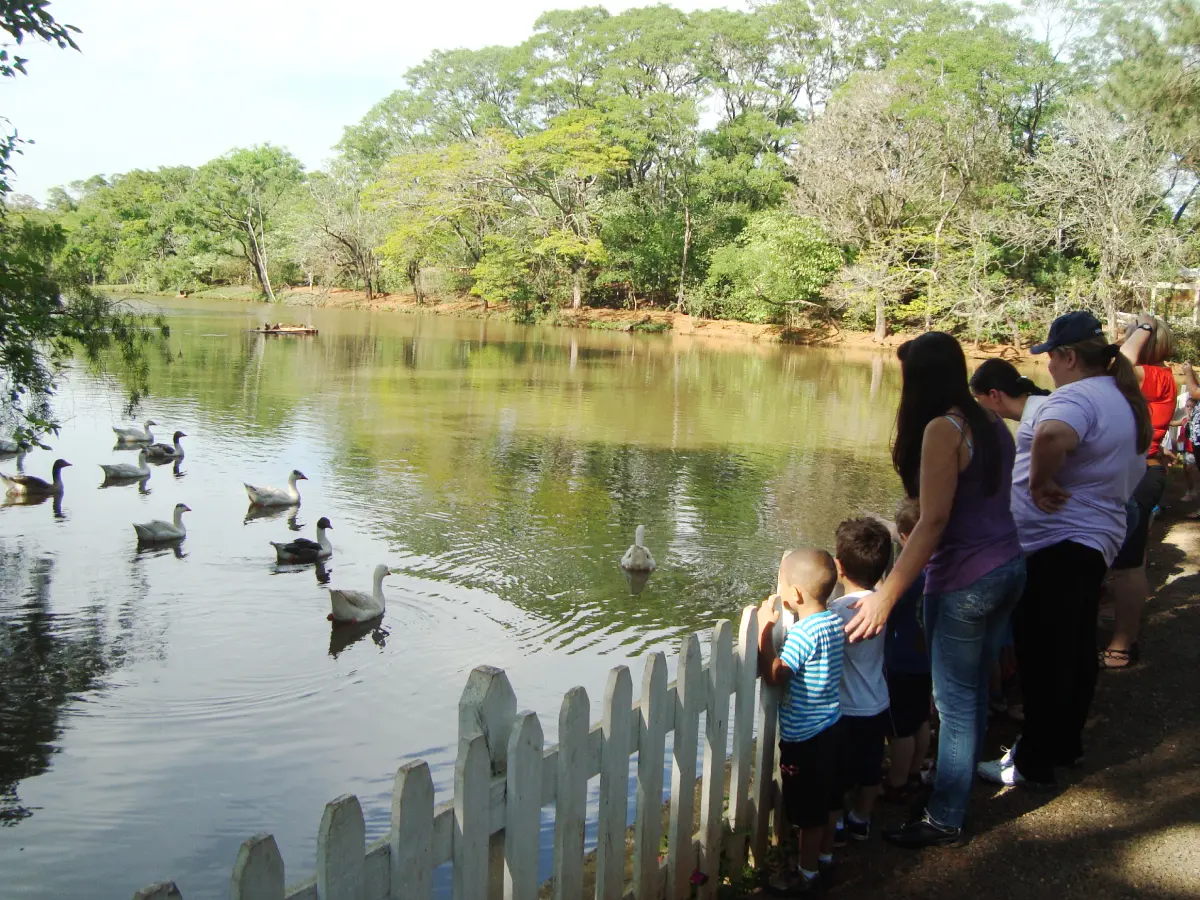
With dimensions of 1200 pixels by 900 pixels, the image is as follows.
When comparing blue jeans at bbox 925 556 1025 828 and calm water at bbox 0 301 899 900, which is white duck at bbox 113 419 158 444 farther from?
blue jeans at bbox 925 556 1025 828

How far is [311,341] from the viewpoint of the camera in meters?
32.3

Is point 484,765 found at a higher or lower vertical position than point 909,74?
lower

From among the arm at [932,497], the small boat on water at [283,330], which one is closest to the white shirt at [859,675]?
the arm at [932,497]

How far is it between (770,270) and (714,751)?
38446 mm

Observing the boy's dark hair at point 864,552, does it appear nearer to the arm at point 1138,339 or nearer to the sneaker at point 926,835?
the sneaker at point 926,835

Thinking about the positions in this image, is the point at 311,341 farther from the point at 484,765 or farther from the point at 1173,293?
the point at 484,765

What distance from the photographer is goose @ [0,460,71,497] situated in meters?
11.6

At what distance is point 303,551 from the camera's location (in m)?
9.28

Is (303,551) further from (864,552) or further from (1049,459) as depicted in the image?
(1049,459)

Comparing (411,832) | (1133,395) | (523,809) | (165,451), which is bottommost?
(165,451)

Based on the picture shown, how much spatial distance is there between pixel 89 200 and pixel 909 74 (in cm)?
6261

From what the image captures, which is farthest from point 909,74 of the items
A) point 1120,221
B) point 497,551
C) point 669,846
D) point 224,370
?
point 669,846

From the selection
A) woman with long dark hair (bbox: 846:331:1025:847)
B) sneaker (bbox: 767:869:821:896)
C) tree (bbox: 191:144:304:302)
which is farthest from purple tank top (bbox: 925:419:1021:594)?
tree (bbox: 191:144:304:302)

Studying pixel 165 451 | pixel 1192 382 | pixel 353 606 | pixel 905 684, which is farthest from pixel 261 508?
pixel 1192 382
